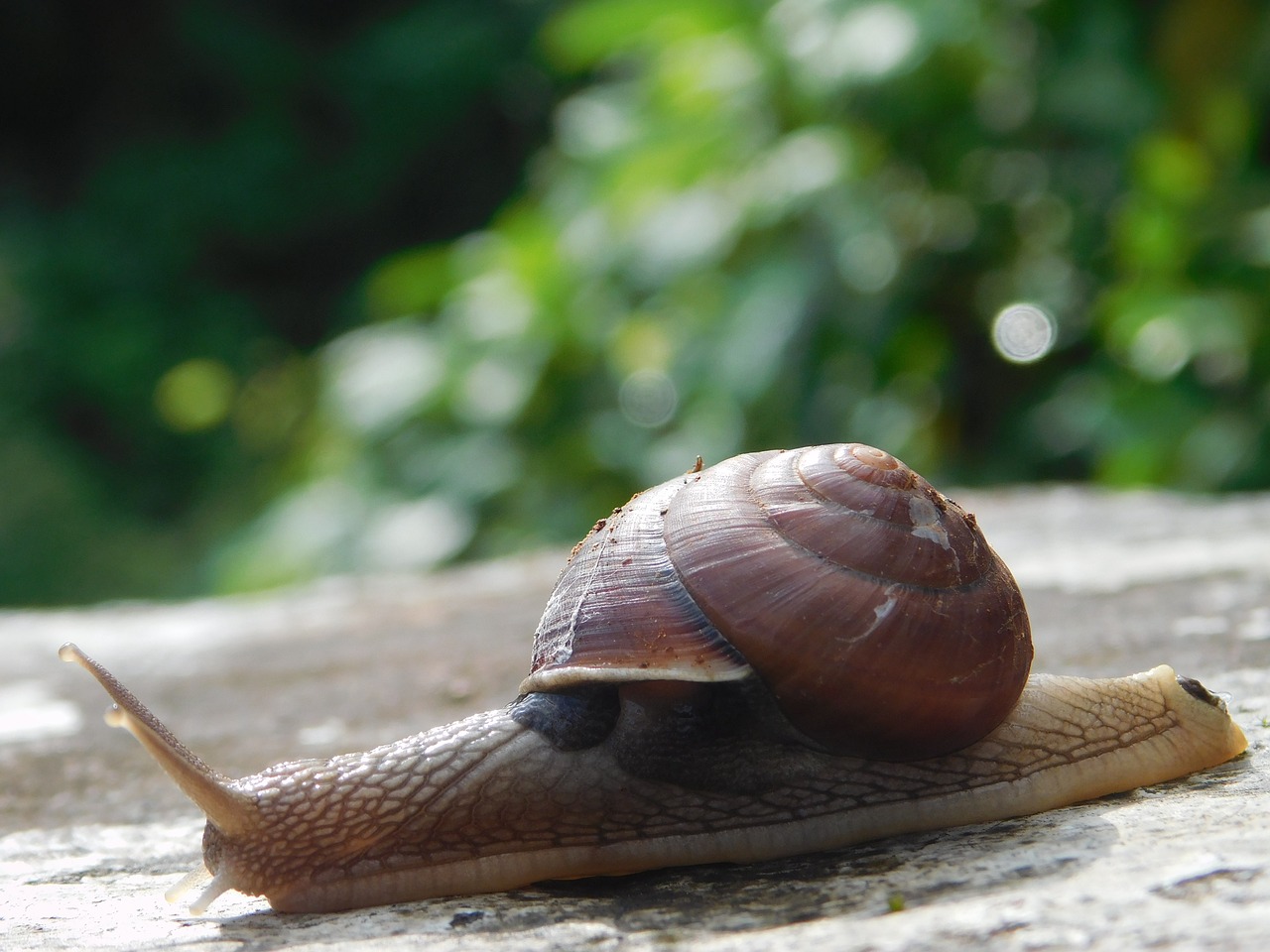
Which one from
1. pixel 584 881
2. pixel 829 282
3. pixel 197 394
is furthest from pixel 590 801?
pixel 197 394

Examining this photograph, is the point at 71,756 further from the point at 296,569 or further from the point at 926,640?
the point at 296,569

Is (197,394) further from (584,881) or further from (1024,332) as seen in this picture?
(584,881)

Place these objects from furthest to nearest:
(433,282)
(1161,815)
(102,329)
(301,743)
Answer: (102,329) → (433,282) → (301,743) → (1161,815)

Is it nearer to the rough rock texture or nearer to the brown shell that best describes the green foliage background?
the rough rock texture

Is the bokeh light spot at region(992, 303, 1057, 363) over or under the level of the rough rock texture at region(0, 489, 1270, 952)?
over

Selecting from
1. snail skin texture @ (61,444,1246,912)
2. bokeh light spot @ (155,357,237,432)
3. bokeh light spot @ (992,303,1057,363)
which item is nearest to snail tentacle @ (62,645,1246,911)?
snail skin texture @ (61,444,1246,912)

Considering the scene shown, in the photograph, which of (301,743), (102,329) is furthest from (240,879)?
(102,329)

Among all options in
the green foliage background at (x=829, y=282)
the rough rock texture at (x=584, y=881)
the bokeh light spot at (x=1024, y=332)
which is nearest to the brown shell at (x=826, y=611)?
the rough rock texture at (x=584, y=881)
